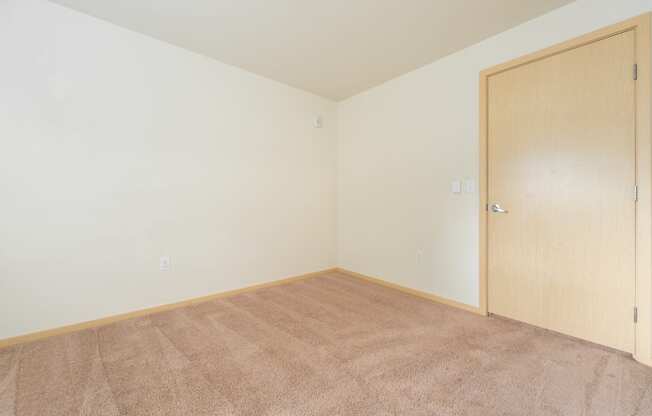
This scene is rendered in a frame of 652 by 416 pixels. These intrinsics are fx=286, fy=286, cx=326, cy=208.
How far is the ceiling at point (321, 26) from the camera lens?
2.10 meters

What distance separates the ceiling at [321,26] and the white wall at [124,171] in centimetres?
26

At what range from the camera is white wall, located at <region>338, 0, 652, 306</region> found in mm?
2270

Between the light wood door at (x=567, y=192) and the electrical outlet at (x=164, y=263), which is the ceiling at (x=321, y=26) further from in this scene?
the electrical outlet at (x=164, y=263)

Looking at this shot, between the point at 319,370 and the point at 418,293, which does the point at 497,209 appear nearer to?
the point at 418,293

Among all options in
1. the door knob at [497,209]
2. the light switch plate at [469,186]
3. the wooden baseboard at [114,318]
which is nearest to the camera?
the wooden baseboard at [114,318]

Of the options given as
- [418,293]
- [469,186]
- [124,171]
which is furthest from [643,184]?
[124,171]

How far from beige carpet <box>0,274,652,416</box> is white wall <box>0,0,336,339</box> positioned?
1.40ft

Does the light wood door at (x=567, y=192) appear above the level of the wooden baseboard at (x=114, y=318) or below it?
above

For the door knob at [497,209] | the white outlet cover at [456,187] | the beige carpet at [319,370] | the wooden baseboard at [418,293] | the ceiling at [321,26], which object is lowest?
the beige carpet at [319,370]

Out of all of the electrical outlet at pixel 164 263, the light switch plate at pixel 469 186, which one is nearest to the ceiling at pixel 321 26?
the light switch plate at pixel 469 186

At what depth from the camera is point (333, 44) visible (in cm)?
263

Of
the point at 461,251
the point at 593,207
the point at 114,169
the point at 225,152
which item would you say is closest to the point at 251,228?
the point at 225,152

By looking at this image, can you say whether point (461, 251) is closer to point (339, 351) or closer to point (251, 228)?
point (339, 351)

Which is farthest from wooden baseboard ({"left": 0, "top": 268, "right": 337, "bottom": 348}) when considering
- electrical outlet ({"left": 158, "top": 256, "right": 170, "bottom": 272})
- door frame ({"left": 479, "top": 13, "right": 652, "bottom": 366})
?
door frame ({"left": 479, "top": 13, "right": 652, "bottom": 366})
